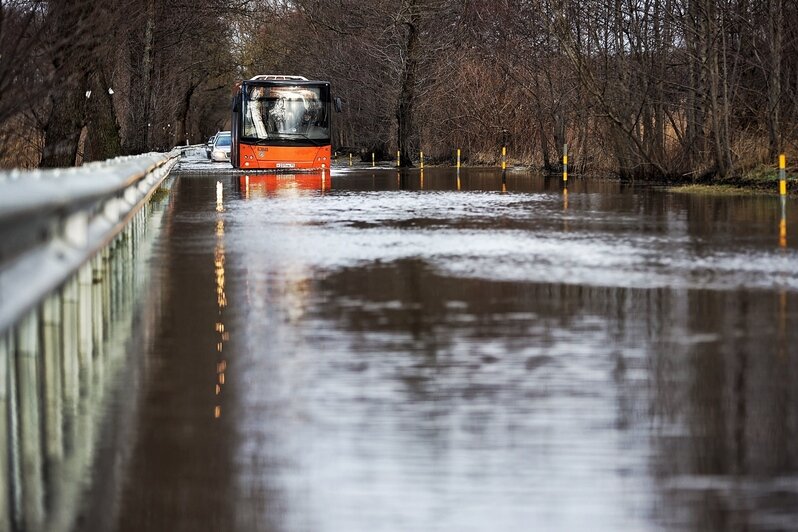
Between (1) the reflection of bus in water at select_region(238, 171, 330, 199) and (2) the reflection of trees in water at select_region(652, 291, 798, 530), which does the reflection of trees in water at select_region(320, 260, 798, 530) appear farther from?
(1) the reflection of bus in water at select_region(238, 171, 330, 199)

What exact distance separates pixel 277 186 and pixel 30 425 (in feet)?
118

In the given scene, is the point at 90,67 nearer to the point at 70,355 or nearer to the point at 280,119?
the point at 280,119

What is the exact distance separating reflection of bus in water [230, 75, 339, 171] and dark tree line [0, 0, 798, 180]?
336 cm

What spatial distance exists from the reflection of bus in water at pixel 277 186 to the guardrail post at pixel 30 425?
86.8 feet

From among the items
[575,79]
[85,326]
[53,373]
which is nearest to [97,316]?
[85,326]

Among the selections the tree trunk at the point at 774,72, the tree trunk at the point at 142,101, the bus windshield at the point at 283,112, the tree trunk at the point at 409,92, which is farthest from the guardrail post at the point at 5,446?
the tree trunk at the point at 409,92

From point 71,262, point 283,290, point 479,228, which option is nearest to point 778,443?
point 71,262

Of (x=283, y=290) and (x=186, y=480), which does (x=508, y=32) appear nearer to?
(x=283, y=290)

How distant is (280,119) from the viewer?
5953 cm

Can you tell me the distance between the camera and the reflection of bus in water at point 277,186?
3903 cm

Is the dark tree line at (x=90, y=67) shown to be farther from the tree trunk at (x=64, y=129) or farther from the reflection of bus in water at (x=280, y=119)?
the reflection of bus in water at (x=280, y=119)

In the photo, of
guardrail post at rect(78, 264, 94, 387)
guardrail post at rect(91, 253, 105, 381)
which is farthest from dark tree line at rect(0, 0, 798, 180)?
guardrail post at rect(78, 264, 94, 387)

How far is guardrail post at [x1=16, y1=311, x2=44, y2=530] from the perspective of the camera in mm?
6363

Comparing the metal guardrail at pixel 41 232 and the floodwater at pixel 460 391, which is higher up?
the metal guardrail at pixel 41 232
